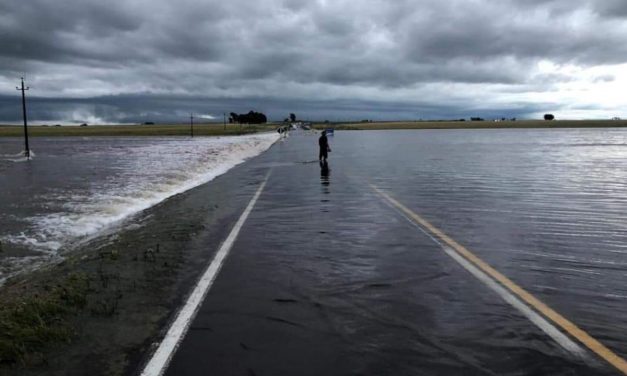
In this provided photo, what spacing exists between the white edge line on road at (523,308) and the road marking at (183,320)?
314cm

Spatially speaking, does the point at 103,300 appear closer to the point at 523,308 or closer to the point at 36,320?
the point at 36,320

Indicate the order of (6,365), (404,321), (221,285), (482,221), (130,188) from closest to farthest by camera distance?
1. (6,365)
2. (404,321)
3. (221,285)
4. (482,221)
5. (130,188)

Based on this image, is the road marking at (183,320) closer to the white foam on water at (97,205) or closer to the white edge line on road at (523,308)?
the white edge line on road at (523,308)

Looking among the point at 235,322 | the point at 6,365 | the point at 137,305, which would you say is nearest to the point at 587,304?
the point at 235,322

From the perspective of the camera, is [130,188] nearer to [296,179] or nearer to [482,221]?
[296,179]

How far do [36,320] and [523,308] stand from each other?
15.1 feet

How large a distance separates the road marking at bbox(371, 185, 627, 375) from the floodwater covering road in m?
0.03

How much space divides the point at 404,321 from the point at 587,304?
1997 mm

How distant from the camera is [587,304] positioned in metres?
5.97

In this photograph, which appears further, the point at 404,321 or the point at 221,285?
the point at 221,285

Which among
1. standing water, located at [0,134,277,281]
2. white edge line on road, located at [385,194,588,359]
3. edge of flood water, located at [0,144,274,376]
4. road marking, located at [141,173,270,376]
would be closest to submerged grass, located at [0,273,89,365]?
edge of flood water, located at [0,144,274,376]

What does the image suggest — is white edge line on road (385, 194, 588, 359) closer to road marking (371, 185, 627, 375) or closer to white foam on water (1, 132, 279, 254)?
road marking (371, 185, 627, 375)

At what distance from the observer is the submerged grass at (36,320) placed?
15.4 ft

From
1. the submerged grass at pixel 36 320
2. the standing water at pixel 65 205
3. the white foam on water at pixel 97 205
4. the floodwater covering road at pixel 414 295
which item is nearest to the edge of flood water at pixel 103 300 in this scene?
the submerged grass at pixel 36 320
